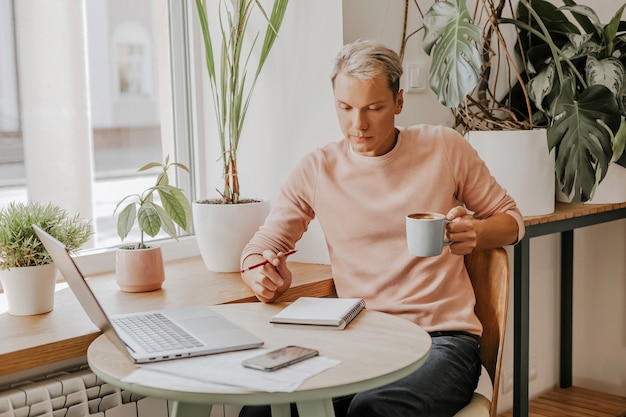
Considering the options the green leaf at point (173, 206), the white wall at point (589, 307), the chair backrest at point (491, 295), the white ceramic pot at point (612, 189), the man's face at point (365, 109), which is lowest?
the white wall at point (589, 307)

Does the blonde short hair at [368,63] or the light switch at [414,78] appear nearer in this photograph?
the blonde short hair at [368,63]

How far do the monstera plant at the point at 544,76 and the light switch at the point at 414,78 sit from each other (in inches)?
3.1

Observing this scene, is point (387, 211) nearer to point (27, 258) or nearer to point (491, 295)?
point (491, 295)

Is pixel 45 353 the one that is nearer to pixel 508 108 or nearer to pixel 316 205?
pixel 316 205

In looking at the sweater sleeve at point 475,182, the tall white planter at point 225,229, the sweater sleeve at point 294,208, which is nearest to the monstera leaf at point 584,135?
the sweater sleeve at point 475,182

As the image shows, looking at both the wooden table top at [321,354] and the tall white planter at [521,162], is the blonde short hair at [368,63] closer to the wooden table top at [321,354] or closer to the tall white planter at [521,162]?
the wooden table top at [321,354]

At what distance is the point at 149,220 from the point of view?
6.59 ft

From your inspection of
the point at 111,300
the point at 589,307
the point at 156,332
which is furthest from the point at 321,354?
the point at 589,307

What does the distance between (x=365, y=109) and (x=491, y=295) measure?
0.56 metres

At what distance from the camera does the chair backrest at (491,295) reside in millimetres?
1997

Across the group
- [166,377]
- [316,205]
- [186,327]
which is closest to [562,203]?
[316,205]

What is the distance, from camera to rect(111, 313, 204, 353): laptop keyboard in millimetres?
1510

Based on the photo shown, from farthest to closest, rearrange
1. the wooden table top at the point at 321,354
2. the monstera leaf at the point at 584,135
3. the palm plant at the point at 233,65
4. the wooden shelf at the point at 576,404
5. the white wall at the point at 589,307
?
the white wall at the point at 589,307, the wooden shelf at the point at 576,404, the monstera leaf at the point at 584,135, the palm plant at the point at 233,65, the wooden table top at the point at 321,354

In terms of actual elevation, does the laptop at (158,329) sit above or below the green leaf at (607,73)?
below
